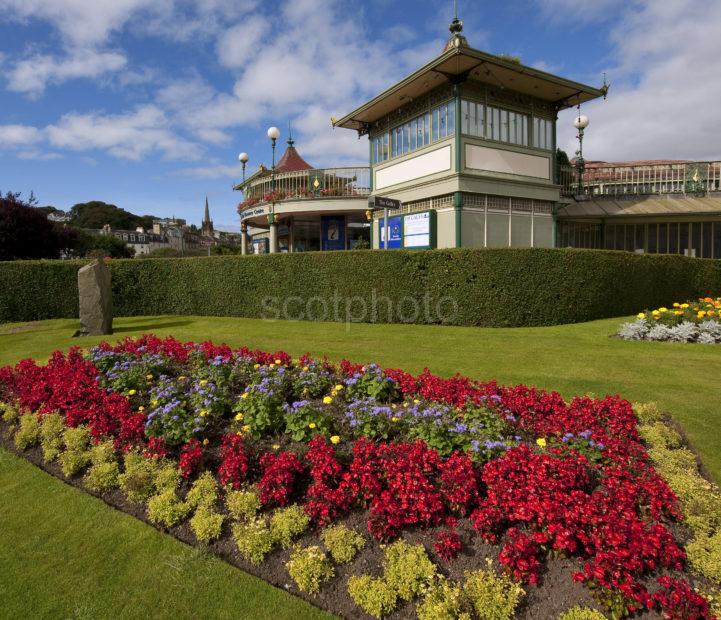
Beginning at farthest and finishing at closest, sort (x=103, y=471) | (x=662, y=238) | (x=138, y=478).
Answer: (x=662, y=238)
(x=103, y=471)
(x=138, y=478)

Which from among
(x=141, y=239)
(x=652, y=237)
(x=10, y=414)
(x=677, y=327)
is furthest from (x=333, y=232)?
(x=141, y=239)

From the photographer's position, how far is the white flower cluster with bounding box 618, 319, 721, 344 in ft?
34.9

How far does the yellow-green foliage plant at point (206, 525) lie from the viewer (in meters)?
3.48

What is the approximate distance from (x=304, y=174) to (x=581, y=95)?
13826mm

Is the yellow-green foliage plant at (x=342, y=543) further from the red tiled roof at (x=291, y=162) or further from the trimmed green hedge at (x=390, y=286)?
the red tiled roof at (x=291, y=162)

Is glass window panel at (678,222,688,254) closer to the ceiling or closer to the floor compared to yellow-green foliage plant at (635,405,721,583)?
closer to the ceiling

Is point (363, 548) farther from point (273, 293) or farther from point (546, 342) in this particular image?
point (273, 293)

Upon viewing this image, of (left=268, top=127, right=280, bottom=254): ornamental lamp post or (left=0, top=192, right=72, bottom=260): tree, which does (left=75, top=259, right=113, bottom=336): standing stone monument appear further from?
(left=0, top=192, right=72, bottom=260): tree

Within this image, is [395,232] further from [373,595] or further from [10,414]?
[373,595]

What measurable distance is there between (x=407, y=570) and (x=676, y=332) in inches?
424

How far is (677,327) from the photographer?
10.9 meters

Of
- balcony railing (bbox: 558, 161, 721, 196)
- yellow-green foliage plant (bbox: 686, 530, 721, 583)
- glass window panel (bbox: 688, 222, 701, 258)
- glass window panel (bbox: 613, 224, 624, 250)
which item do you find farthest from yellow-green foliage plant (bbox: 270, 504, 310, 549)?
glass window panel (bbox: 688, 222, 701, 258)

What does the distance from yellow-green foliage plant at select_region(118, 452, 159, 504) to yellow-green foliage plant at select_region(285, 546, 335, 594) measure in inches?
66.3

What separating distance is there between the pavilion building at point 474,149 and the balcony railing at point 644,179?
461 cm
